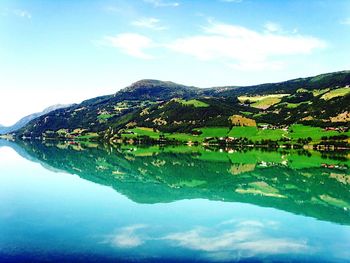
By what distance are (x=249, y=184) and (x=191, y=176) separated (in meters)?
12.9

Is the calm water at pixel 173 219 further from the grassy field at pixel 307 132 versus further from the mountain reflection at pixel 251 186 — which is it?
the grassy field at pixel 307 132

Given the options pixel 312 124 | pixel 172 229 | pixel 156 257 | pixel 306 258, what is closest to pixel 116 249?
pixel 156 257

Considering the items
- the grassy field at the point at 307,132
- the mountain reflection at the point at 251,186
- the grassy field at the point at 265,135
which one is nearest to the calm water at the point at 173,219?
the mountain reflection at the point at 251,186

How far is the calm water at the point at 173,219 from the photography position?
2480 cm

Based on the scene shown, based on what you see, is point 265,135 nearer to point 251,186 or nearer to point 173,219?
point 251,186

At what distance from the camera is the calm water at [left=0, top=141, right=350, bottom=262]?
2480cm

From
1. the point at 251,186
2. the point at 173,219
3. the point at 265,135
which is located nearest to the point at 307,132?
the point at 265,135

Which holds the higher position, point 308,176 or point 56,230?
point 56,230

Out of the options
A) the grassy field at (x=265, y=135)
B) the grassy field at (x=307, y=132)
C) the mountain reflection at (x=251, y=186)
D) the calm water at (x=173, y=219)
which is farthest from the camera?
the grassy field at (x=265, y=135)

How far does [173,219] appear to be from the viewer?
3450 centimetres

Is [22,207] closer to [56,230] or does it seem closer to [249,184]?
[56,230]

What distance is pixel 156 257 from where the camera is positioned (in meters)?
23.5

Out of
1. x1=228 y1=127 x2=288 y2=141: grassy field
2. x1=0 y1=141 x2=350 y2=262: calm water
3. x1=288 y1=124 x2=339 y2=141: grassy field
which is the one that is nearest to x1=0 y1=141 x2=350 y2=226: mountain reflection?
x1=0 y1=141 x2=350 y2=262: calm water

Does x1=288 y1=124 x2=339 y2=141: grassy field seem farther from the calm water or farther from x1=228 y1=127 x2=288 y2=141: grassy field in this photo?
the calm water
